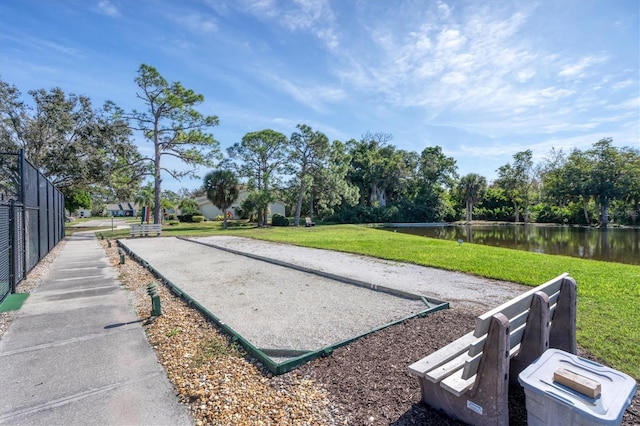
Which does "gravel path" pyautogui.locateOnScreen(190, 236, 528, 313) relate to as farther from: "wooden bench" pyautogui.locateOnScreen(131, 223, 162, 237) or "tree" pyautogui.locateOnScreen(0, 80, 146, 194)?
"tree" pyautogui.locateOnScreen(0, 80, 146, 194)

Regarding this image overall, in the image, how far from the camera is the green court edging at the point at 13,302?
4633 mm

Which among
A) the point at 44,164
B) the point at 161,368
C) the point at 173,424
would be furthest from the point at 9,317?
the point at 44,164

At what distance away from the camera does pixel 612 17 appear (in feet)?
18.2

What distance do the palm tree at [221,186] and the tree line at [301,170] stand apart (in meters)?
0.09

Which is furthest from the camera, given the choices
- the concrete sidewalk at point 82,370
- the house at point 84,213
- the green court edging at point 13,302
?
the house at point 84,213

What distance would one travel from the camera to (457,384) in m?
1.95

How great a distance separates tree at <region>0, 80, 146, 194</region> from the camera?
1744 cm

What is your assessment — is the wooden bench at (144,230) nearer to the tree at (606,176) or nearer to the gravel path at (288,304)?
the gravel path at (288,304)

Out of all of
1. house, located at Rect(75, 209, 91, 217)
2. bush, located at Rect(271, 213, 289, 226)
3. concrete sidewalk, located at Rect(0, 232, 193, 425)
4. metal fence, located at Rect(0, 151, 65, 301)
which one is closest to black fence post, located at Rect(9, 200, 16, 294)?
metal fence, located at Rect(0, 151, 65, 301)

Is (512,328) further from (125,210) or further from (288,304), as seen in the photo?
(125,210)

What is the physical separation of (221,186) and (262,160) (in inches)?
192

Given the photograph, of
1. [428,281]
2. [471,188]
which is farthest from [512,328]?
[471,188]

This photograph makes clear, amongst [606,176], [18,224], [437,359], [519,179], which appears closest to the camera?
[437,359]

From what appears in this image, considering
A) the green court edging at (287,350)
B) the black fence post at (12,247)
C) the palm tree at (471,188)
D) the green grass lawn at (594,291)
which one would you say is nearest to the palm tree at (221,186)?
the green grass lawn at (594,291)
